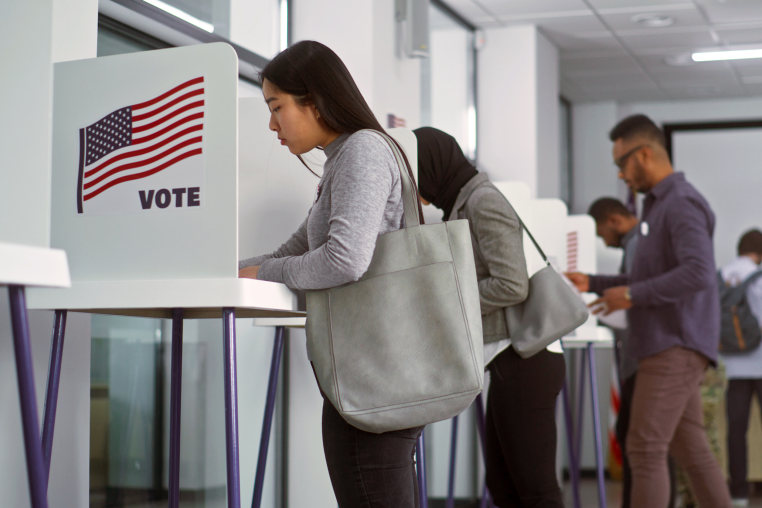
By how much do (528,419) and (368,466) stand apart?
1.98 feet

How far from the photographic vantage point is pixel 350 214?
1.24 metres

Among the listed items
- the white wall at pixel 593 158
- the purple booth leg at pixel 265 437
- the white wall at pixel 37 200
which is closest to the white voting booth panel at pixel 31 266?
the white wall at pixel 37 200

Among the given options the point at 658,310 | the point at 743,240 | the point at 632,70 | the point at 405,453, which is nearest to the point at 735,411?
the point at 743,240

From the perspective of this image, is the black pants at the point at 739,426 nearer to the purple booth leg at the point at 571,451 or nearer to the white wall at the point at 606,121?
the white wall at the point at 606,121

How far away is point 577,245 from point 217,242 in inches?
102

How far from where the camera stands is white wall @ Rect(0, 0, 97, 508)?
1.19 m

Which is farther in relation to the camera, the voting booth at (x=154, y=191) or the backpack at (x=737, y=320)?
the backpack at (x=737, y=320)

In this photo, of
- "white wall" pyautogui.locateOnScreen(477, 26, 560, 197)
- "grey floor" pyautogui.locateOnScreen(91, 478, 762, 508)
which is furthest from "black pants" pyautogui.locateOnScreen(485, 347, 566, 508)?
"white wall" pyautogui.locateOnScreen(477, 26, 560, 197)

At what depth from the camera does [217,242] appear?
4.25 ft

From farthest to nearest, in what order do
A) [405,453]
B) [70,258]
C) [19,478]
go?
[19,478] < [70,258] < [405,453]

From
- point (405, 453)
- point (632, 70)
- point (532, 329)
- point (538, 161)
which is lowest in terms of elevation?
point (405, 453)

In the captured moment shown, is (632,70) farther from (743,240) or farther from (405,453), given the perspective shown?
(405,453)

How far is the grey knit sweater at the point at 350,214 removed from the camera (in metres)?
1.23

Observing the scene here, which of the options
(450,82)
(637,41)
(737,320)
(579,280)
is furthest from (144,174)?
(637,41)
